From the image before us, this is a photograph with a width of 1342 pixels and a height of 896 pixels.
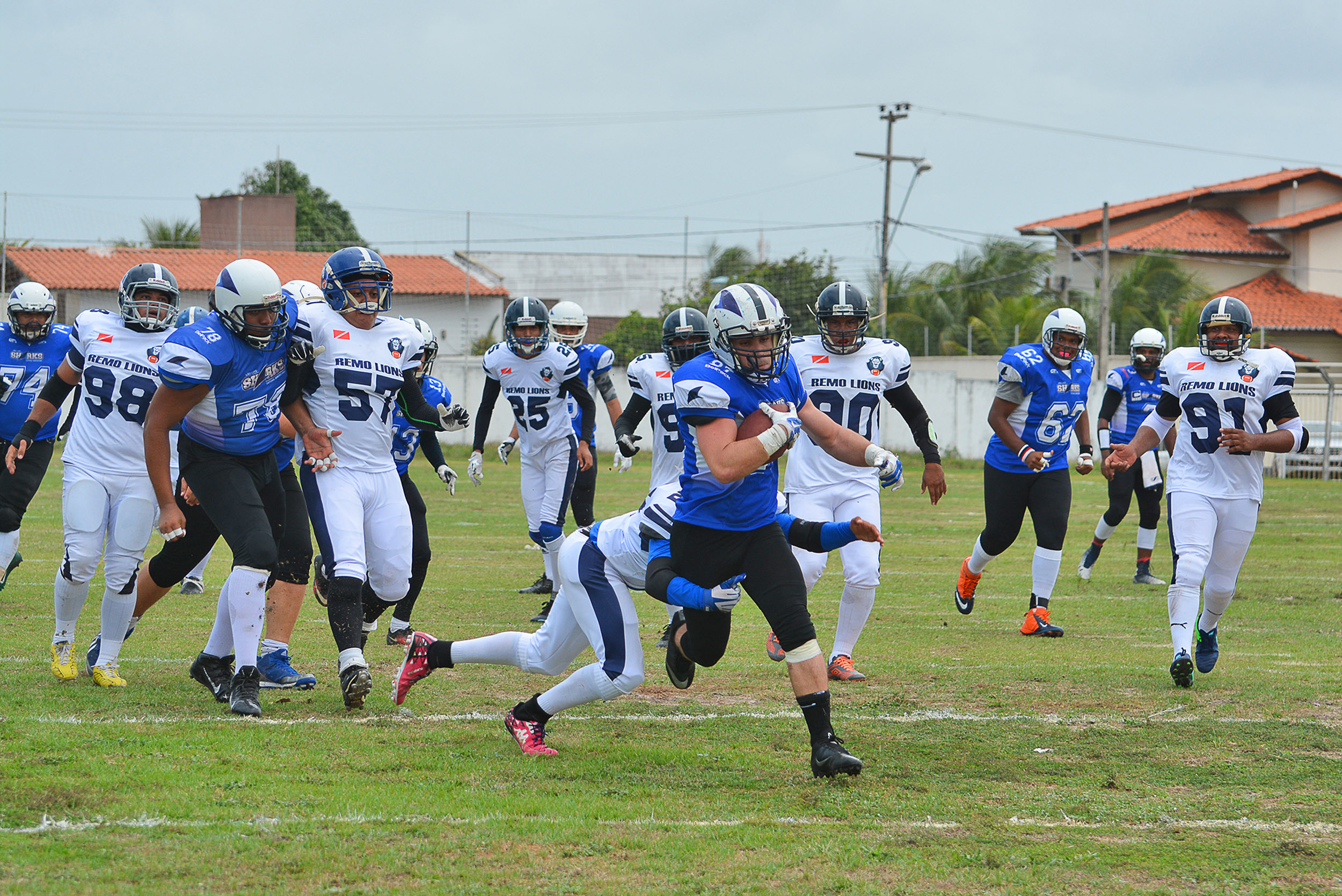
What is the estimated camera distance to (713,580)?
516cm

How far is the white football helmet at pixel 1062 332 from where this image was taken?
913 cm

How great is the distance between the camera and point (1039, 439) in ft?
30.5

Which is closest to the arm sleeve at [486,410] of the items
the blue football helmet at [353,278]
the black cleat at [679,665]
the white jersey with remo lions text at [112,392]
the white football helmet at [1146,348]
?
the white jersey with remo lions text at [112,392]

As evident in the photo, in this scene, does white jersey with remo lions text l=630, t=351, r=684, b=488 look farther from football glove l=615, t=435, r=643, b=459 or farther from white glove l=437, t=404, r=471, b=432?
white glove l=437, t=404, r=471, b=432

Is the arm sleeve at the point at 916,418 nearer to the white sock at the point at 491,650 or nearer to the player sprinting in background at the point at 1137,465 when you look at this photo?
the white sock at the point at 491,650

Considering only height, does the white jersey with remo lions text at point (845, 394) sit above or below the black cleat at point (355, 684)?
above

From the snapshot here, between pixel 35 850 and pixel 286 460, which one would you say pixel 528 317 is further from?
pixel 35 850

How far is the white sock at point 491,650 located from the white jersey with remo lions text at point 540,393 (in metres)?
4.70

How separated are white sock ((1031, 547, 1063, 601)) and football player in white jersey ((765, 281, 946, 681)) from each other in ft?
6.90

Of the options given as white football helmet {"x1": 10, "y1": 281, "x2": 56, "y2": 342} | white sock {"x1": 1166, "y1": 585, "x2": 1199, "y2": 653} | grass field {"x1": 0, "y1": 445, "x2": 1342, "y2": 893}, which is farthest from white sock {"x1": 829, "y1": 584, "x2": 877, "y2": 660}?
white football helmet {"x1": 10, "y1": 281, "x2": 56, "y2": 342}

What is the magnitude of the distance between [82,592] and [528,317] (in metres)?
4.34

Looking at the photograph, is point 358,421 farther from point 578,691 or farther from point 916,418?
point 916,418

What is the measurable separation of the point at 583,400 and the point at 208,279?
32.0 meters

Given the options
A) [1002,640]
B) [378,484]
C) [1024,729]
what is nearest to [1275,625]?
[1002,640]
